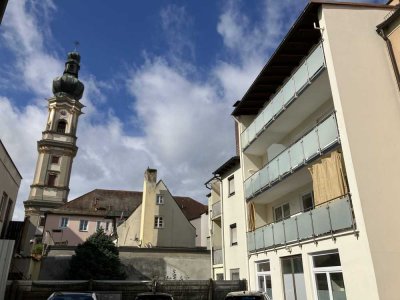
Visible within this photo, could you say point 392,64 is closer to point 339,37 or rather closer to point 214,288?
point 339,37

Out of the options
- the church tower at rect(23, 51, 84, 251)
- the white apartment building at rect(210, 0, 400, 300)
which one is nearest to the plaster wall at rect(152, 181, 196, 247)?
the white apartment building at rect(210, 0, 400, 300)

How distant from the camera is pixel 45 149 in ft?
206

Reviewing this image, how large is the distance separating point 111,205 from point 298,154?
147 ft

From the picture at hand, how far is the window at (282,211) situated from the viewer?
18656 mm

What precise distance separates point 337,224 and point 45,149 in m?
60.4

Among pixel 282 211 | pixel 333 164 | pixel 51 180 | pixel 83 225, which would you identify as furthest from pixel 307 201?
pixel 51 180

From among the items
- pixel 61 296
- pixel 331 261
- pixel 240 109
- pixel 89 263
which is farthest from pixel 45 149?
pixel 331 261

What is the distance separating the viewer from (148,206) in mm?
38938

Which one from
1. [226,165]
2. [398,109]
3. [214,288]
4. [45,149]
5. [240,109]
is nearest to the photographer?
[398,109]

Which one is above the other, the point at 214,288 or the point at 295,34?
the point at 295,34

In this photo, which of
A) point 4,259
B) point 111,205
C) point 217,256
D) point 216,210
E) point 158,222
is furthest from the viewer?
point 111,205

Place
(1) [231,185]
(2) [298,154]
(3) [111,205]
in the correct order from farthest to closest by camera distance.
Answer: (3) [111,205] → (1) [231,185] → (2) [298,154]

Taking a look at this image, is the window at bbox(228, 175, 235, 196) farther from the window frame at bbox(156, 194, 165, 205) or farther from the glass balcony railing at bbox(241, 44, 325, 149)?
the window frame at bbox(156, 194, 165, 205)

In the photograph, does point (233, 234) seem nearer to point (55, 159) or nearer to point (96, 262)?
point (96, 262)
